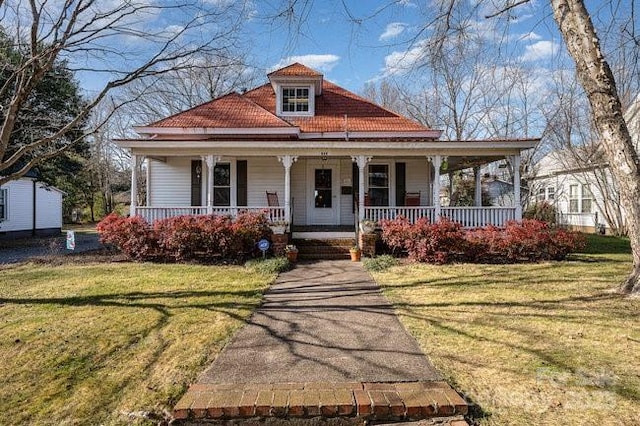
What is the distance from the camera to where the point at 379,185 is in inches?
A: 575

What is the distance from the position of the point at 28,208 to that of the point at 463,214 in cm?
2074

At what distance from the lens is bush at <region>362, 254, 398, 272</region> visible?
376 inches

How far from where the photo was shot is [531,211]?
23.8m

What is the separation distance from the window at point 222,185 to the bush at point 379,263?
6152 mm

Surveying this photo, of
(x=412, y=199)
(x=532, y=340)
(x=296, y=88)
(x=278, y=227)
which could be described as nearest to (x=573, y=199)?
(x=412, y=199)

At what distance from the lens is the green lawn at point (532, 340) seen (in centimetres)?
308

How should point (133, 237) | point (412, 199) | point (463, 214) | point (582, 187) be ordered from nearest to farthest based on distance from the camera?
1. point (133, 237)
2. point (463, 214)
3. point (412, 199)
4. point (582, 187)

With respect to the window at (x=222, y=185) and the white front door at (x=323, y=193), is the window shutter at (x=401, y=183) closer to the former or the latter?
the white front door at (x=323, y=193)

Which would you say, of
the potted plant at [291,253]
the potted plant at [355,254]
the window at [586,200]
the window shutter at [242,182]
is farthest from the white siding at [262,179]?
the window at [586,200]

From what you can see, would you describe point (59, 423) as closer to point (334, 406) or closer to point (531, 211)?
point (334, 406)

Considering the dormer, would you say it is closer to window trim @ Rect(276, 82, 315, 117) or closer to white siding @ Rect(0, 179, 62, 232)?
window trim @ Rect(276, 82, 315, 117)

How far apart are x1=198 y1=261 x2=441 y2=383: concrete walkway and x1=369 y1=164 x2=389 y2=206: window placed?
7807mm

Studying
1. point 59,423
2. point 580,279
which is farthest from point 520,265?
point 59,423

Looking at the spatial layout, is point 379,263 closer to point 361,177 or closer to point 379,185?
point 361,177
